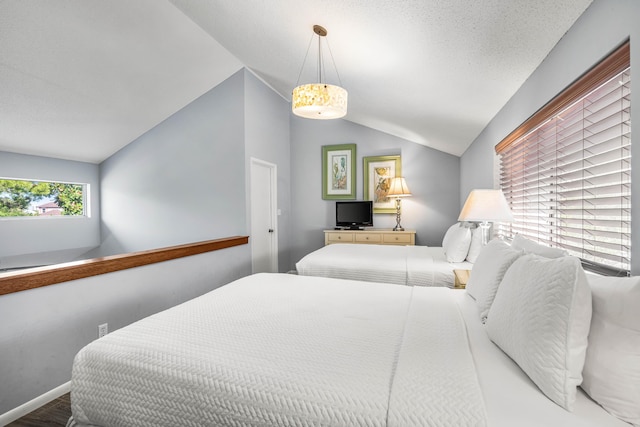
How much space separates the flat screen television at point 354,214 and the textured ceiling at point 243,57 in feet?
4.48

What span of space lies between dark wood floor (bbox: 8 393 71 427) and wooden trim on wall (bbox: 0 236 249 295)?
0.72 meters

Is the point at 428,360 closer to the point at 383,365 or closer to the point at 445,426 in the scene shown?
the point at 383,365

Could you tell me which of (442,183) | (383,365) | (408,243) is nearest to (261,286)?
(383,365)

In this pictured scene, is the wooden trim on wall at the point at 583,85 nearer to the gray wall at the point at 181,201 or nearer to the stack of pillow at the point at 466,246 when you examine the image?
the stack of pillow at the point at 466,246

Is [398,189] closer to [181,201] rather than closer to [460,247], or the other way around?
[460,247]

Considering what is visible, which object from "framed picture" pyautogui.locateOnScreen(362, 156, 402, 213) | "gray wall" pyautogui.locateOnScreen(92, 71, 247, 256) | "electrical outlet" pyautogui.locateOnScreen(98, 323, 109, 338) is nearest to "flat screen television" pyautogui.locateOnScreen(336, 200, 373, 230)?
"framed picture" pyautogui.locateOnScreen(362, 156, 402, 213)

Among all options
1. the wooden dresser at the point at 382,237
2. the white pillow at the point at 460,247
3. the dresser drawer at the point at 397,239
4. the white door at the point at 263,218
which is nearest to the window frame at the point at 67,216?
the white door at the point at 263,218

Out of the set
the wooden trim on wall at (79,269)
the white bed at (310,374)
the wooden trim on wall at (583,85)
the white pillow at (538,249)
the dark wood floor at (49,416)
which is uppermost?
the wooden trim on wall at (583,85)

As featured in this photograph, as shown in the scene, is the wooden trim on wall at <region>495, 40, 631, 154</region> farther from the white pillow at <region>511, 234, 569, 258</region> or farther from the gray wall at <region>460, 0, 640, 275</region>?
the white pillow at <region>511, 234, 569, 258</region>

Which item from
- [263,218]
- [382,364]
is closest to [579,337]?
[382,364]

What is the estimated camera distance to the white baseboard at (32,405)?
1.62 meters

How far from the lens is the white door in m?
4.14

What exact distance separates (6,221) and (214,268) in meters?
2.83

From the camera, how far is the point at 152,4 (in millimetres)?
2641
